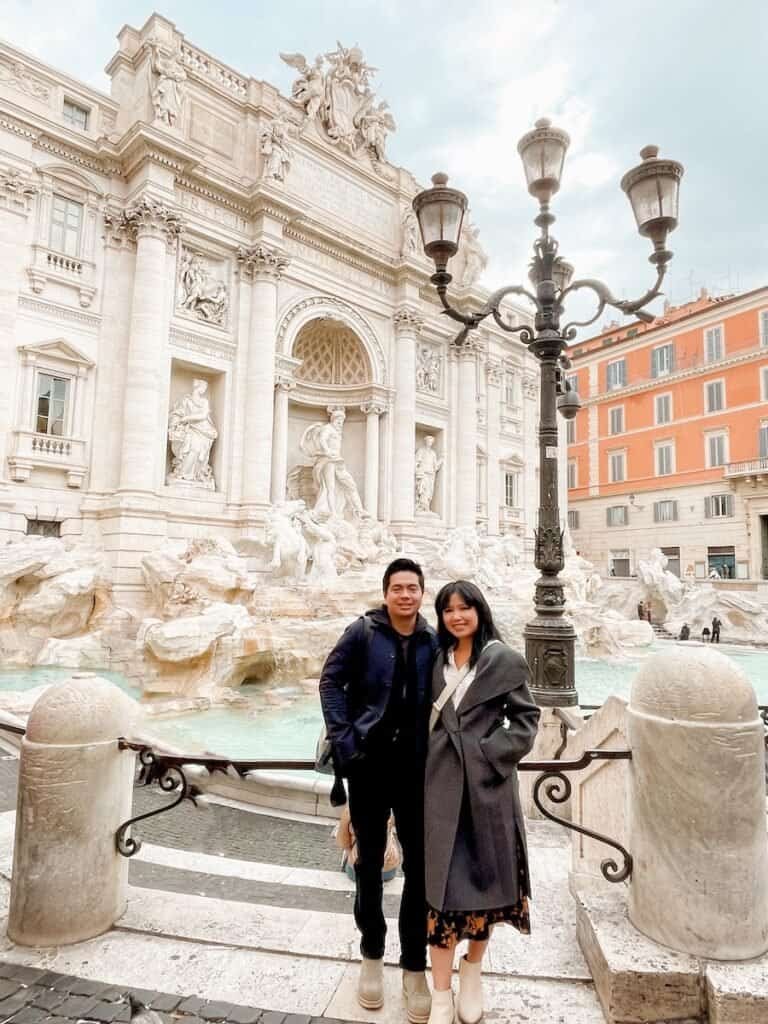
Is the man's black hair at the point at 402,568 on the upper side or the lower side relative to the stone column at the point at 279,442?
lower

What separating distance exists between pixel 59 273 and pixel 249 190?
210 inches

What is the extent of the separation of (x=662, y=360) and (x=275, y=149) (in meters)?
20.7

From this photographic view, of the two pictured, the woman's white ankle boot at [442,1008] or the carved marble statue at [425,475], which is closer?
the woman's white ankle boot at [442,1008]

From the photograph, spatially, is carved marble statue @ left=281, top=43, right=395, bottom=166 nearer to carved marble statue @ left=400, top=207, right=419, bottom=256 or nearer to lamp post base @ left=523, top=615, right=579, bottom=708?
carved marble statue @ left=400, top=207, right=419, bottom=256

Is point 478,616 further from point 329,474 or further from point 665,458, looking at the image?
point 665,458

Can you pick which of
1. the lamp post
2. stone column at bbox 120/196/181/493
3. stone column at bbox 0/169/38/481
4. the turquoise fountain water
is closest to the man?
the lamp post

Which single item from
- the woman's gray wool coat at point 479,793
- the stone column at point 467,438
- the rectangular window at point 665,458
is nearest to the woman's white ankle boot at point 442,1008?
the woman's gray wool coat at point 479,793

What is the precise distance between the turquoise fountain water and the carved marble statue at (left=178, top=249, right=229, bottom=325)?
9141 mm

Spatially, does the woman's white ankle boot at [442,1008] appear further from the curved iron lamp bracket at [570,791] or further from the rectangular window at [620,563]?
the rectangular window at [620,563]

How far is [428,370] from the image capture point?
68.3ft

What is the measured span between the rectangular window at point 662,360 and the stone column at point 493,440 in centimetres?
969

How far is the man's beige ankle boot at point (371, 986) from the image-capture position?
1.92 m

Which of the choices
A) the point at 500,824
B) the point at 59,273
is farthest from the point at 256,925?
the point at 59,273

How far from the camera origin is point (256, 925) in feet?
8.04
